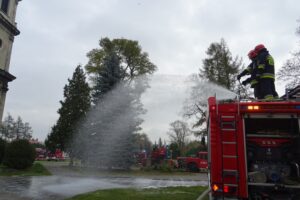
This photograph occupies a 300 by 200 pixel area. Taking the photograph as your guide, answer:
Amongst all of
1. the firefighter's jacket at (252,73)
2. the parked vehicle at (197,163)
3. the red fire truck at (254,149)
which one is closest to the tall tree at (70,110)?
the parked vehicle at (197,163)

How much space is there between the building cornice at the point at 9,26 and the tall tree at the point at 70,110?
820 cm

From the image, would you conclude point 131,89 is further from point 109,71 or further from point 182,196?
point 182,196

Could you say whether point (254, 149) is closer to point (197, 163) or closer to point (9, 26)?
point (197, 163)

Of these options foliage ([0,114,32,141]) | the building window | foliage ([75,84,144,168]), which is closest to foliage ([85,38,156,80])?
foliage ([75,84,144,168])

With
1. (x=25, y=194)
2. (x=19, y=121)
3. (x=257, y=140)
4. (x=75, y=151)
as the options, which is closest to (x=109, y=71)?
(x=75, y=151)

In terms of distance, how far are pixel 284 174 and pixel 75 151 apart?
25.9m

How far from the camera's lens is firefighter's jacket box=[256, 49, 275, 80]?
7309mm

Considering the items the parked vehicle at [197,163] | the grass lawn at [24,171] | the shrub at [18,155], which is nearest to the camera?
the grass lawn at [24,171]

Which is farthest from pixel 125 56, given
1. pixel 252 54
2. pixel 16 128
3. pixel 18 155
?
pixel 16 128

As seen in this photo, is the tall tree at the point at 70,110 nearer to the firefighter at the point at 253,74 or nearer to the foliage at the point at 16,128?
the firefighter at the point at 253,74

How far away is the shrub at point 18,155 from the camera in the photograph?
22342 mm

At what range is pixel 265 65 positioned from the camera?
735 cm

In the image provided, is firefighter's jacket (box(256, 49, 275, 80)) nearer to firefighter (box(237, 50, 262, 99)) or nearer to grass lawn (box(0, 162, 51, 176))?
firefighter (box(237, 50, 262, 99))

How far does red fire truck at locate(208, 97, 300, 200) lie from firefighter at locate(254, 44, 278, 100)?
5.00 feet
